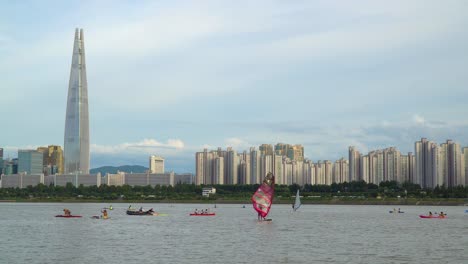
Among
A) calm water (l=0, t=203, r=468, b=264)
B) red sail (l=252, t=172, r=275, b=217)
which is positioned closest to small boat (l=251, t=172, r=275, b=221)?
red sail (l=252, t=172, r=275, b=217)

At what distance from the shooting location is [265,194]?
85.7m

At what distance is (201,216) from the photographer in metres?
116

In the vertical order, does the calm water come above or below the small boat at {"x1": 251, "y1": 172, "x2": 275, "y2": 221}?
below

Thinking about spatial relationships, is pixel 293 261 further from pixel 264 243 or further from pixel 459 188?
pixel 459 188

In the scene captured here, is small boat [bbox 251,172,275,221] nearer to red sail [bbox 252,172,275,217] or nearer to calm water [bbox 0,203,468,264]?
red sail [bbox 252,172,275,217]

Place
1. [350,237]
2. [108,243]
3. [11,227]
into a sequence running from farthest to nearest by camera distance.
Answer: [11,227]
[350,237]
[108,243]

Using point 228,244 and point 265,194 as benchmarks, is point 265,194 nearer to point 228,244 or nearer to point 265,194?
point 265,194

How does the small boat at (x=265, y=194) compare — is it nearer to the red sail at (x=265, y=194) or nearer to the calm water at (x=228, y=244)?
the red sail at (x=265, y=194)

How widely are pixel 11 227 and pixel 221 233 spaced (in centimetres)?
2490

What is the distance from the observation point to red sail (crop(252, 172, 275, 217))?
279 feet

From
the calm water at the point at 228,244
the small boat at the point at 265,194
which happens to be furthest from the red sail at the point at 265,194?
the calm water at the point at 228,244

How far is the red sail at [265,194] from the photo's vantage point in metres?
85.2

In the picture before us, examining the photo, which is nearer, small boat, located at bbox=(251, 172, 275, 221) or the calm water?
the calm water

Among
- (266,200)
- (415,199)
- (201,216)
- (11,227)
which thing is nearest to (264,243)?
(266,200)
